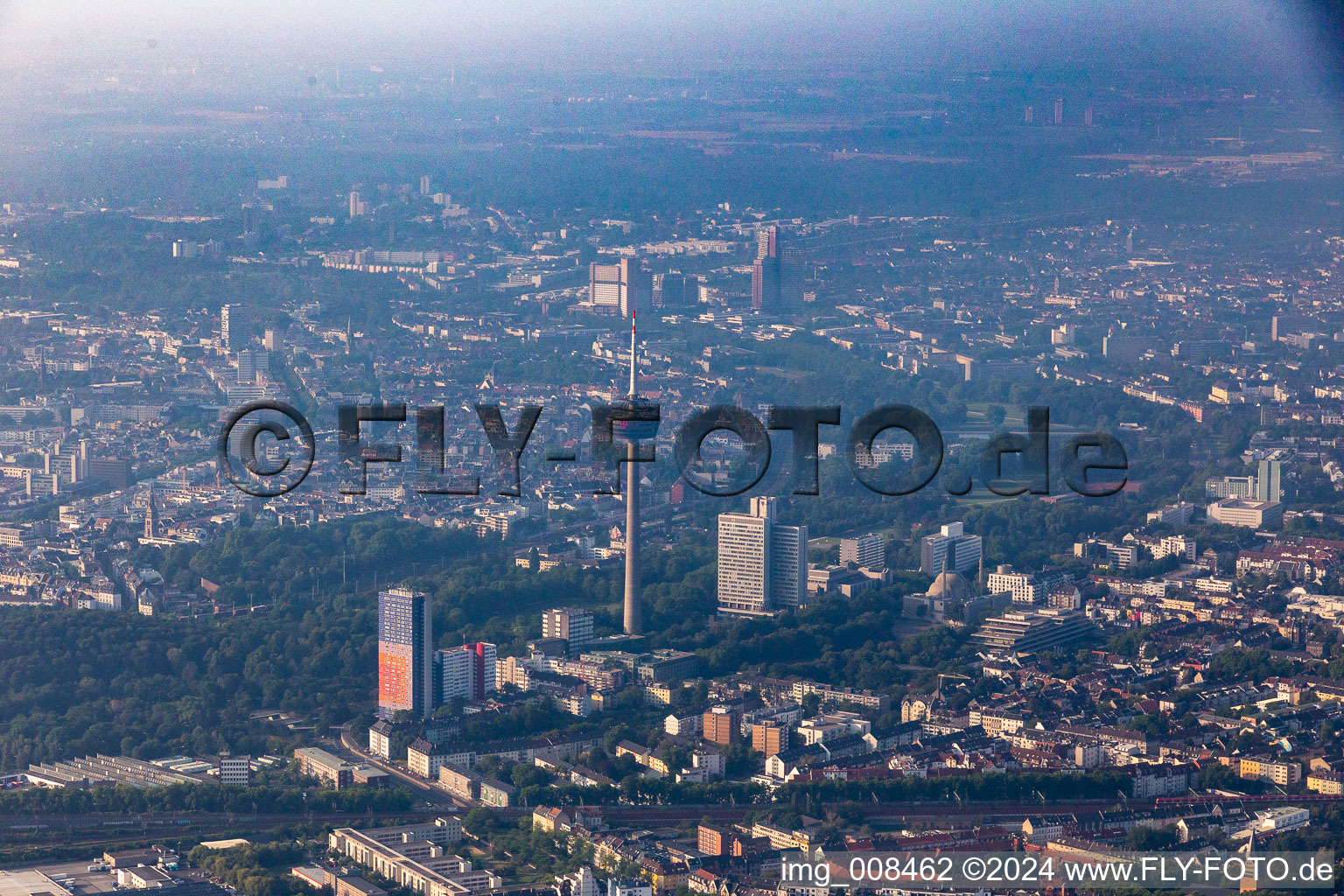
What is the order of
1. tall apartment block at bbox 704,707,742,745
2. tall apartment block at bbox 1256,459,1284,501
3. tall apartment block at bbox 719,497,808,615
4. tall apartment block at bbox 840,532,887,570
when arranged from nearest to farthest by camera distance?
tall apartment block at bbox 704,707,742,745 < tall apartment block at bbox 719,497,808,615 < tall apartment block at bbox 840,532,887,570 < tall apartment block at bbox 1256,459,1284,501

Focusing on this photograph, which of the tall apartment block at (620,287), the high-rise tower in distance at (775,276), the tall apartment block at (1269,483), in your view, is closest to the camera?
the tall apartment block at (1269,483)

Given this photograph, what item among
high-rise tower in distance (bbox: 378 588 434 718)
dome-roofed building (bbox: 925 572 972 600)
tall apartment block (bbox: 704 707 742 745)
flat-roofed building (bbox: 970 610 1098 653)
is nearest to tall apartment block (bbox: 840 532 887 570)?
dome-roofed building (bbox: 925 572 972 600)

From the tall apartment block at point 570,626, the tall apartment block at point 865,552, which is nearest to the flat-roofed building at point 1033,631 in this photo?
the tall apartment block at point 865,552

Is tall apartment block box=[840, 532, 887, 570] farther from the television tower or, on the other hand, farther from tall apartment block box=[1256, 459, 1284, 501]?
tall apartment block box=[1256, 459, 1284, 501]

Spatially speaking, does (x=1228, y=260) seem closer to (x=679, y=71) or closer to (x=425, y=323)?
(x=679, y=71)

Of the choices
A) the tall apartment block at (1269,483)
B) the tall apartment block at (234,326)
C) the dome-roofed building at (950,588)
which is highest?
the tall apartment block at (234,326)

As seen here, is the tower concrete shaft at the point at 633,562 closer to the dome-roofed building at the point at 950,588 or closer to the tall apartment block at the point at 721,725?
the dome-roofed building at the point at 950,588

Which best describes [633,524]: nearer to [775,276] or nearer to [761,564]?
[761,564]
